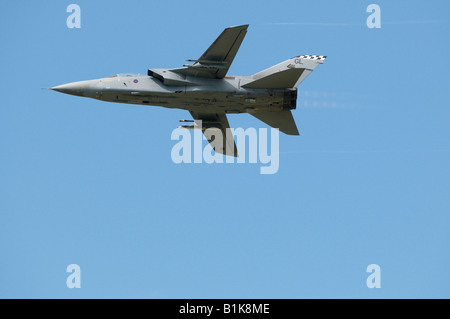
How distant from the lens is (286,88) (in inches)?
1795

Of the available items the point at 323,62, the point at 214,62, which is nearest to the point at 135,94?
the point at 214,62

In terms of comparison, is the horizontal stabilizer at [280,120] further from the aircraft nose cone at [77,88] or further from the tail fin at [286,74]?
the aircraft nose cone at [77,88]

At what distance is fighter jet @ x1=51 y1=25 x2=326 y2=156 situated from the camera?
147 ft

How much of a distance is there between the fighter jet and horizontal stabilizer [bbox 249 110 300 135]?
77 centimetres

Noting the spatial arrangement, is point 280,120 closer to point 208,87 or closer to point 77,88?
point 208,87

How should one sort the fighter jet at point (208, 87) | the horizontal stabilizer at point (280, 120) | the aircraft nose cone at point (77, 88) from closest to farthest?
1. the fighter jet at point (208, 87)
2. the aircraft nose cone at point (77, 88)
3. the horizontal stabilizer at point (280, 120)

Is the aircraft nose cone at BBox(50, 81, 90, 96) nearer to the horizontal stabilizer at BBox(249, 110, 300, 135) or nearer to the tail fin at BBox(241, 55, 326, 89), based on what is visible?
the tail fin at BBox(241, 55, 326, 89)

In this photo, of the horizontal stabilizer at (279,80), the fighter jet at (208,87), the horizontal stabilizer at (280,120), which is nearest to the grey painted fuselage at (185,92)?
the fighter jet at (208,87)

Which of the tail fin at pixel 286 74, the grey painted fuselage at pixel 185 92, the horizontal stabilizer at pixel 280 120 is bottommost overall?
the horizontal stabilizer at pixel 280 120

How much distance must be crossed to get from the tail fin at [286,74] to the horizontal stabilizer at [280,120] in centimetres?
205

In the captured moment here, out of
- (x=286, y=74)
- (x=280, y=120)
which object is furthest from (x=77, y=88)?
(x=280, y=120)

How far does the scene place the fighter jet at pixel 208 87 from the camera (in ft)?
147

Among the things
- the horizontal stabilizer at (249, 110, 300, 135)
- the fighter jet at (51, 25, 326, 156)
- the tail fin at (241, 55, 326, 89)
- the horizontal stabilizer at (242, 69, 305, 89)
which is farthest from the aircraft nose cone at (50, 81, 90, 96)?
the horizontal stabilizer at (249, 110, 300, 135)

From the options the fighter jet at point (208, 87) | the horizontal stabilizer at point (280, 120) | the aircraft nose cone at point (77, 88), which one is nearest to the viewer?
the fighter jet at point (208, 87)
